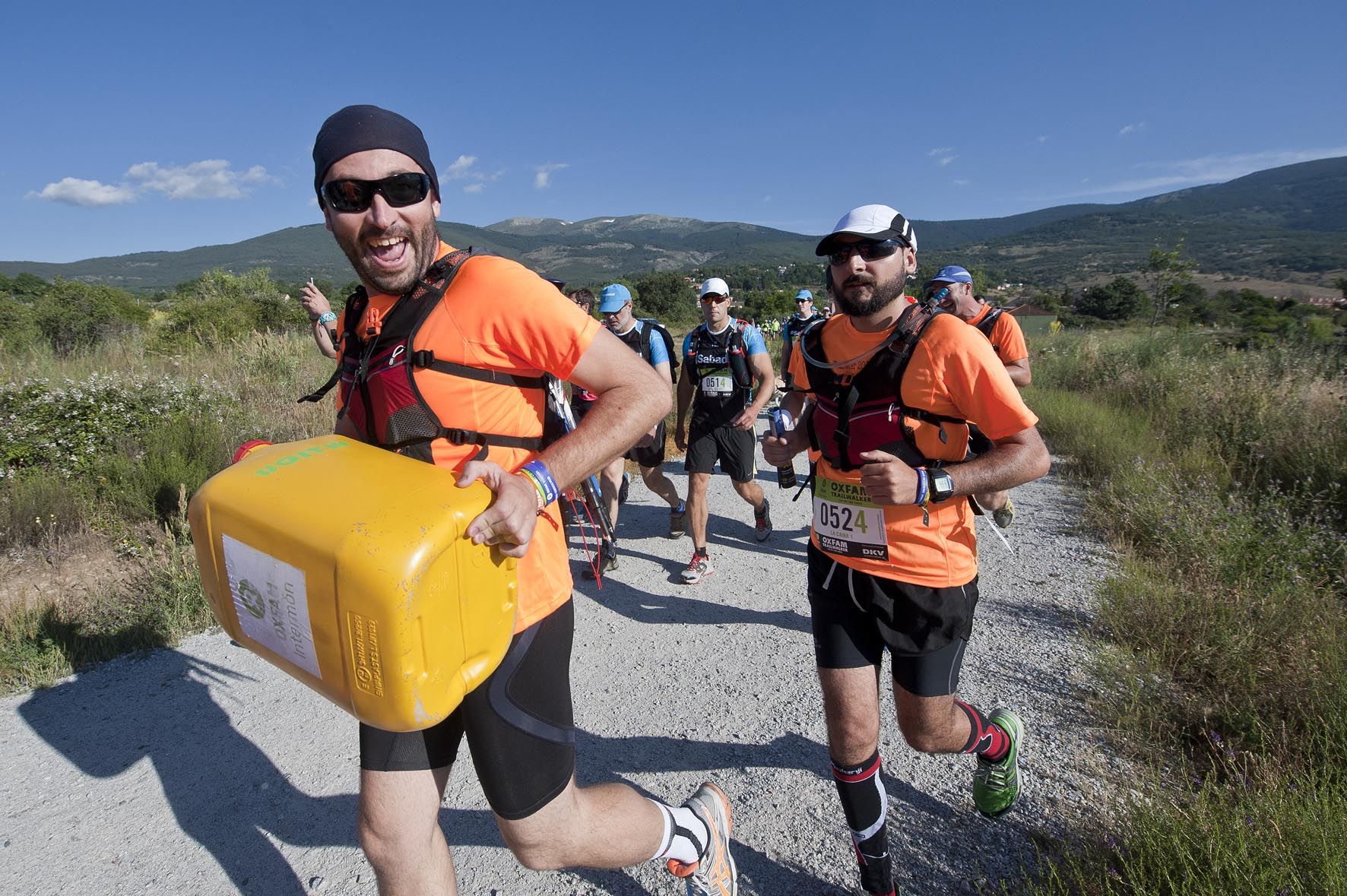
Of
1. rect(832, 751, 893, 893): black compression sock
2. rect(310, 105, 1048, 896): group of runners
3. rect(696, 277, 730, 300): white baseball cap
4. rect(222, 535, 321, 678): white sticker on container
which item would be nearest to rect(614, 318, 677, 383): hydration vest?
rect(696, 277, 730, 300): white baseball cap

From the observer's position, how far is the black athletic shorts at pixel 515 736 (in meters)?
1.66

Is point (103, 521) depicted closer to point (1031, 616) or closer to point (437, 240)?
point (437, 240)

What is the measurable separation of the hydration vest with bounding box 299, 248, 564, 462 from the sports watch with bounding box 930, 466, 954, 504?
122 cm

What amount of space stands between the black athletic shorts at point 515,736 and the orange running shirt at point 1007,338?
466 cm

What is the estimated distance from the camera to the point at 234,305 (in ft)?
61.1

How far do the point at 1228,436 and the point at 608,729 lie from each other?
23.9 feet

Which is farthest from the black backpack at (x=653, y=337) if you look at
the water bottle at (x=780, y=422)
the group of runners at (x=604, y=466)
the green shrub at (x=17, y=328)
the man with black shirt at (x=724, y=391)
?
the green shrub at (x=17, y=328)

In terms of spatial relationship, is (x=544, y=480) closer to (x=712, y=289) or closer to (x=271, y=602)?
(x=271, y=602)

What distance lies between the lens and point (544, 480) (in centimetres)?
150

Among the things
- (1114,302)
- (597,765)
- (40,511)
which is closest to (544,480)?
(597,765)

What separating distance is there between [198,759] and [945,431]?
137 inches

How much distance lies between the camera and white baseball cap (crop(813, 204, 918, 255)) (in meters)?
2.32

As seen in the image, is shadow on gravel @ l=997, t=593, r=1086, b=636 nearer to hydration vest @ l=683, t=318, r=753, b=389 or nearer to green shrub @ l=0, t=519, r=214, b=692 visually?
hydration vest @ l=683, t=318, r=753, b=389

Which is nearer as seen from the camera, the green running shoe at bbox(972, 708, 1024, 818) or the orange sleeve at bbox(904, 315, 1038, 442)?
the orange sleeve at bbox(904, 315, 1038, 442)
